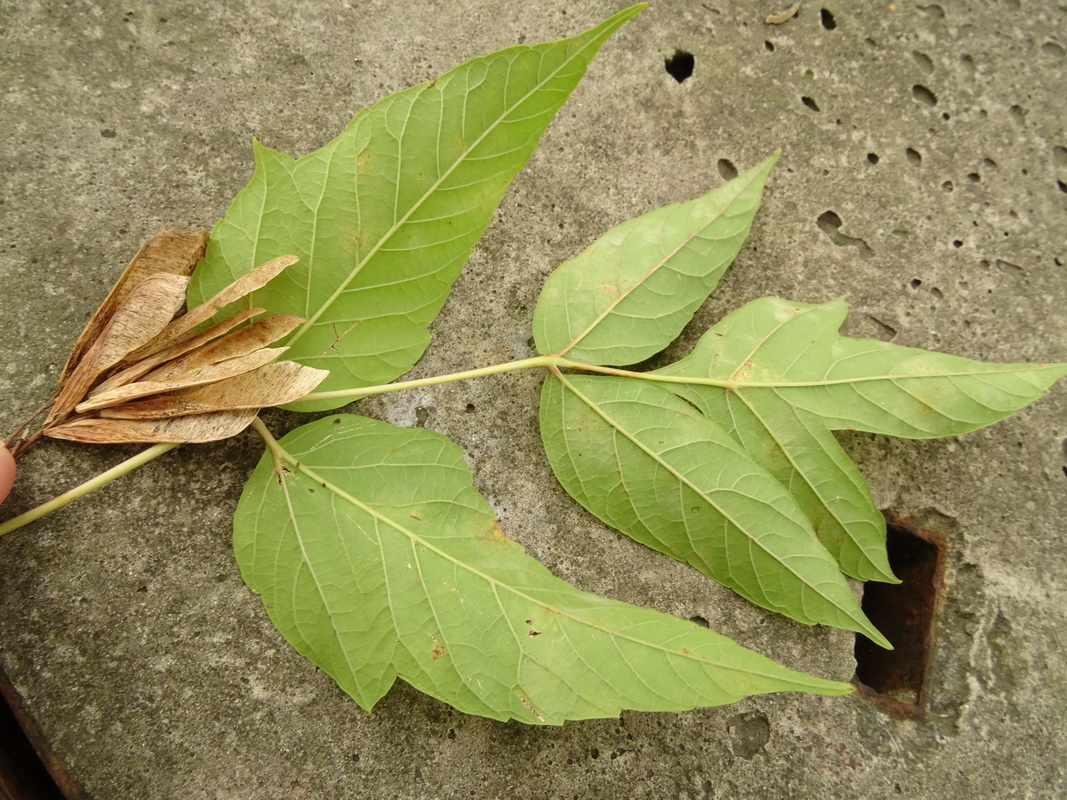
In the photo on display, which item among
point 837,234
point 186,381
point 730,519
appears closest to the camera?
point 186,381

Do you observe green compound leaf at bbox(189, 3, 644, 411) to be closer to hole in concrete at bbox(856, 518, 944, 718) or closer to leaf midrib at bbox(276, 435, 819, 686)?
leaf midrib at bbox(276, 435, 819, 686)

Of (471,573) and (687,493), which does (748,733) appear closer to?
(687,493)

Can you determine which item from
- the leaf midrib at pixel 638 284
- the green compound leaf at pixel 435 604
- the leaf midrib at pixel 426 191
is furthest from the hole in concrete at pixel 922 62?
the green compound leaf at pixel 435 604

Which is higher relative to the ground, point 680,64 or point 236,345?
point 680,64

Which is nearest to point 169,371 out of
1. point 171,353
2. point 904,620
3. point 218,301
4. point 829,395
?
point 171,353

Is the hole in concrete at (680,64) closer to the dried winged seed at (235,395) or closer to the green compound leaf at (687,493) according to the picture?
the green compound leaf at (687,493)

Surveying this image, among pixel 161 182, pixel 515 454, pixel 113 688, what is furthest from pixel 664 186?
pixel 113 688
